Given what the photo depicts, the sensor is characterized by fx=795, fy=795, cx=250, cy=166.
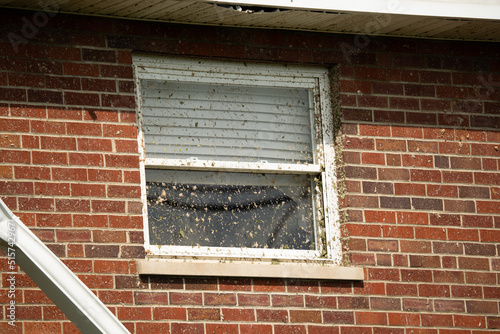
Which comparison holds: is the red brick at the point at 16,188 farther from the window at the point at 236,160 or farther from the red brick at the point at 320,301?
the red brick at the point at 320,301

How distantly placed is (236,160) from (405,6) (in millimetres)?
1634

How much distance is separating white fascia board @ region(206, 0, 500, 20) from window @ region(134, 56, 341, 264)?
26.3 inches

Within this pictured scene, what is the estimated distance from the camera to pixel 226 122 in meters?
5.88

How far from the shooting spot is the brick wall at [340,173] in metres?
5.24

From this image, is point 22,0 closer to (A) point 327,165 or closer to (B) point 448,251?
(A) point 327,165

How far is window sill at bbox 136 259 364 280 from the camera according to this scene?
5266 millimetres

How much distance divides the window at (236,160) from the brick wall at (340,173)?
0.46ft

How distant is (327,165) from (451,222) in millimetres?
1024

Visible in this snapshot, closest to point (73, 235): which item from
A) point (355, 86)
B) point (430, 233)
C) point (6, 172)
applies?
point (6, 172)

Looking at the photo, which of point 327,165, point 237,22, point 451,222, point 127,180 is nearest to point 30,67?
point 127,180

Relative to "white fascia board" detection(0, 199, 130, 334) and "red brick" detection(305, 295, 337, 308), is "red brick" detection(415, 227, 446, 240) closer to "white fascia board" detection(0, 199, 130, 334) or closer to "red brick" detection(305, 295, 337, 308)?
"red brick" detection(305, 295, 337, 308)

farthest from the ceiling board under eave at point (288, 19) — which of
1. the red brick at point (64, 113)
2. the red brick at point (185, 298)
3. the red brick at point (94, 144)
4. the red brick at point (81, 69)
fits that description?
the red brick at point (185, 298)

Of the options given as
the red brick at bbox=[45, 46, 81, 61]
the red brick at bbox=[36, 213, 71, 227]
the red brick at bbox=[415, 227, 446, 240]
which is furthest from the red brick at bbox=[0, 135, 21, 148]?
the red brick at bbox=[415, 227, 446, 240]

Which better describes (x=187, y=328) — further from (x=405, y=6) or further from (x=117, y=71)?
(x=405, y=6)
